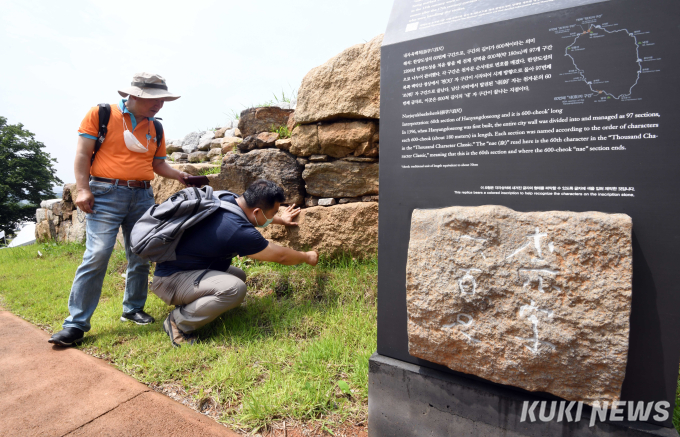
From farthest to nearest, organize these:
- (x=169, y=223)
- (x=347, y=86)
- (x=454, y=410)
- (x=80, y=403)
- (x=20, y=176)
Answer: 1. (x=20, y=176)
2. (x=347, y=86)
3. (x=169, y=223)
4. (x=80, y=403)
5. (x=454, y=410)

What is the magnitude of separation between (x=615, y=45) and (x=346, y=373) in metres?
2.04

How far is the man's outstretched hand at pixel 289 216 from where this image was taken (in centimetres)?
353

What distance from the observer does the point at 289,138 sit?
13.0 ft

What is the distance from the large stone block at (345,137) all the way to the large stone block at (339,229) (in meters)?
0.57

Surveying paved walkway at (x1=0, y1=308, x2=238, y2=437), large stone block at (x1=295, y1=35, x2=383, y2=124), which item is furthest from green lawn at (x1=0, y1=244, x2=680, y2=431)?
large stone block at (x1=295, y1=35, x2=383, y2=124)

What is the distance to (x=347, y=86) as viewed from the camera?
331 centimetres

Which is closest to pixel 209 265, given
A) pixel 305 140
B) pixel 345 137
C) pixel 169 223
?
pixel 169 223

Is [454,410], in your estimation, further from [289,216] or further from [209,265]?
[289,216]

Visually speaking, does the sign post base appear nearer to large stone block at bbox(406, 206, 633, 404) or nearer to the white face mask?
large stone block at bbox(406, 206, 633, 404)

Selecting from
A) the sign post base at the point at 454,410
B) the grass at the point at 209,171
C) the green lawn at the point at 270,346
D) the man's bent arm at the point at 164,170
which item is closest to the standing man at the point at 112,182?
the man's bent arm at the point at 164,170

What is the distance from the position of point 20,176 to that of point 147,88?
96.2 ft

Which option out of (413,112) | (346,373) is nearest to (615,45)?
(413,112)

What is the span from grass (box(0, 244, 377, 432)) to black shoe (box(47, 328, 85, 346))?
9cm

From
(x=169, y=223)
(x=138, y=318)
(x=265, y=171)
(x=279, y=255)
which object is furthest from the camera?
(x=265, y=171)
